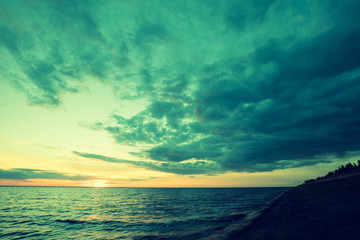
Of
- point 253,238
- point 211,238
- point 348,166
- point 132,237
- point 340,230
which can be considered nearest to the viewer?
point 340,230

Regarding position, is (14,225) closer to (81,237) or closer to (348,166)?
(81,237)

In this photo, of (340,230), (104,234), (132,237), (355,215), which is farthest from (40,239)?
(355,215)

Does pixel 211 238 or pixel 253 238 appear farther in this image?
pixel 211 238

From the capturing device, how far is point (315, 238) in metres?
10.5

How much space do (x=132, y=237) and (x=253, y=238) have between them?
14269 mm

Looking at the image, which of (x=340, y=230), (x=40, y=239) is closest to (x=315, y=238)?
(x=340, y=230)

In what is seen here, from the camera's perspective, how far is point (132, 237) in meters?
21.2

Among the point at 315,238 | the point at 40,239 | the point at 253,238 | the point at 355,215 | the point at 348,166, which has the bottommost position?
the point at 40,239

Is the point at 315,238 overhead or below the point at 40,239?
overhead

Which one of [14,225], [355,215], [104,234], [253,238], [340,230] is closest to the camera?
[340,230]

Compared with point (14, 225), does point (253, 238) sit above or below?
above

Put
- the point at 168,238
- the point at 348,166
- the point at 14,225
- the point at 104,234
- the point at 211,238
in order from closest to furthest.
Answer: the point at 211,238 < the point at 168,238 < the point at 104,234 < the point at 14,225 < the point at 348,166

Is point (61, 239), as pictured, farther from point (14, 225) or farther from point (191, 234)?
point (191, 234)

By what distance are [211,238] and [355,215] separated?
39.9 feet
